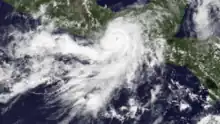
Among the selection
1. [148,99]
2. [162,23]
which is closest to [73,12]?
[162,23]

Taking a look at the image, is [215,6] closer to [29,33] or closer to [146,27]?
[146,27]

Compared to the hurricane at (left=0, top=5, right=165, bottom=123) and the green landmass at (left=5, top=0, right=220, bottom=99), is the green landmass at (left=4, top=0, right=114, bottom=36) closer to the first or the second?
the green landmass at (left=5, top=0, right=220, bottom=99)

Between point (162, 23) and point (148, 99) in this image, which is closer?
point (148, 99)

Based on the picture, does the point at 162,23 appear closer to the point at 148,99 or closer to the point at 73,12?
the point at 148,99

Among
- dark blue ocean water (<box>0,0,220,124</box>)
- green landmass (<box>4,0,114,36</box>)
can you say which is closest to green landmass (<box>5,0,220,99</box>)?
green landmass (<box>4,0,114,36</box>)

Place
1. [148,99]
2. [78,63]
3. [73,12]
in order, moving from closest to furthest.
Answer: [148,99], [78,63], [73,12]

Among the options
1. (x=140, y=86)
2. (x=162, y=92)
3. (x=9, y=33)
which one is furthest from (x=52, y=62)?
(x=162, y=92)

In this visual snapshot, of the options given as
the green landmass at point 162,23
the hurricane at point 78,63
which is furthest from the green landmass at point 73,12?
the hurricane at point 78,63
